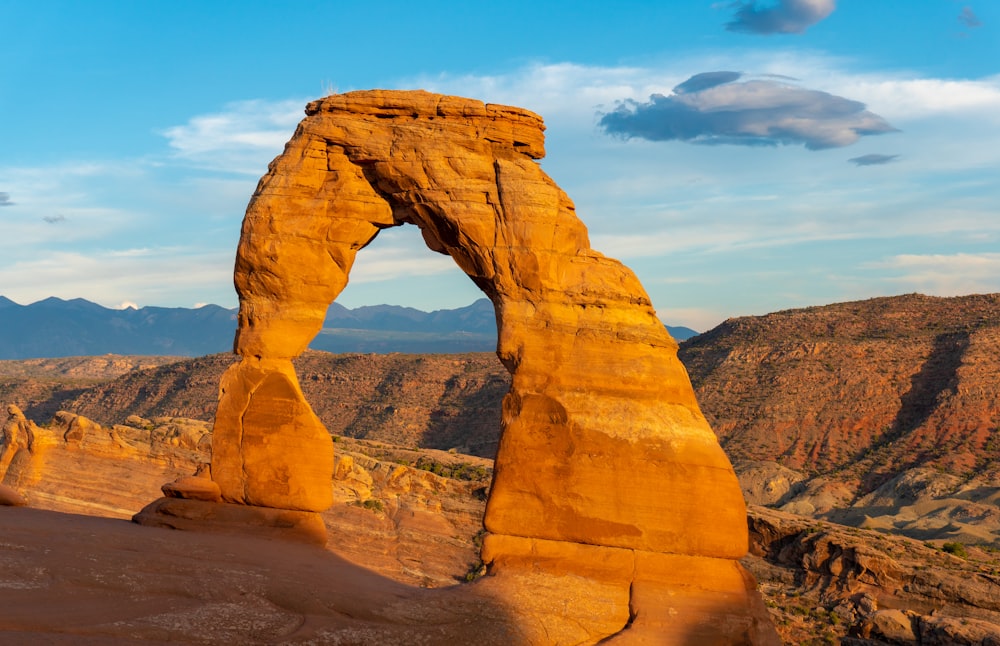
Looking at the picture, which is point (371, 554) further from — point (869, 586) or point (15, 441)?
point (869, 586)

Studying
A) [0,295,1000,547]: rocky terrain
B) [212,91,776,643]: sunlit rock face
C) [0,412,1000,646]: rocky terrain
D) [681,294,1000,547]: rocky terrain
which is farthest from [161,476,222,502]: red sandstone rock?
[681,294,1000,547]: rocky terrain

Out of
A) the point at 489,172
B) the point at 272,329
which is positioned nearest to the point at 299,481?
the point at 272,329

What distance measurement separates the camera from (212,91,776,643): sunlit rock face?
1644 centimetres

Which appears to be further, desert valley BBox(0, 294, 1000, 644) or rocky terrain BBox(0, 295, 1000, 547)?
→ rocky terrain BBox(0, 295, 1000, 547)

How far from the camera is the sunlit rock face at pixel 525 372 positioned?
1644 cm

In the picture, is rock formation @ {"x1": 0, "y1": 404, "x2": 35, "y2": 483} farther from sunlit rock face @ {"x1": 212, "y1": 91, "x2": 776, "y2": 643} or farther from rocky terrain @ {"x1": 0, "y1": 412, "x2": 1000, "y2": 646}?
sunlit rock face @ {"x1": 212, "y1": 91, "x2": 776, "y2": 643}

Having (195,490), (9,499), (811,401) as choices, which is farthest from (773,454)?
(9,499)

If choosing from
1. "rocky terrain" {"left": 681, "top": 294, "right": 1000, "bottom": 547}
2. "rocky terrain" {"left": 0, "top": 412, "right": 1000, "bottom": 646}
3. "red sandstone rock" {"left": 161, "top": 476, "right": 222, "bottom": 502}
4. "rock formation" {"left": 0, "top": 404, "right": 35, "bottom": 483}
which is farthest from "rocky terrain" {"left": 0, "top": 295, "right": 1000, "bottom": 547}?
"red sandstone rock" {"left": 161, "top": 476, "right": 222, "bottom": 502}

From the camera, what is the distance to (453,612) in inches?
588

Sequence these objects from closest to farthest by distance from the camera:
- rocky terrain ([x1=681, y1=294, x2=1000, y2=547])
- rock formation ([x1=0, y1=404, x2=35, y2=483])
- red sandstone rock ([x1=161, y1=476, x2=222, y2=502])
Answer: red sandstone rock ([x1=161, y1=476, x2=222, y2=502]) < rock formation ([x1=0, y1=404, x2=35, y2=483]) < rocky terrain ([x1=681, y1=294, x2=1000, y2=547])

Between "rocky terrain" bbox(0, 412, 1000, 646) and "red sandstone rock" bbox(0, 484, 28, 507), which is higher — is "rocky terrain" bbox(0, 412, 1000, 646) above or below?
below

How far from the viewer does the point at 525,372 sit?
17.4 metres

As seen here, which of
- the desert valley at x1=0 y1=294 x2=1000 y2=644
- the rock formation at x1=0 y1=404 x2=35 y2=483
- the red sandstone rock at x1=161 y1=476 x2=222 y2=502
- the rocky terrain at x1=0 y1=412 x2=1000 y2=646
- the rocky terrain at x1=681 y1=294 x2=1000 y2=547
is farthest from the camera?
the rocky terrain at x1=681 y1=294 x2=1000 y2=547

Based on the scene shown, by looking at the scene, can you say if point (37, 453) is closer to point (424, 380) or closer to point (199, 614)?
point (199, 614)
